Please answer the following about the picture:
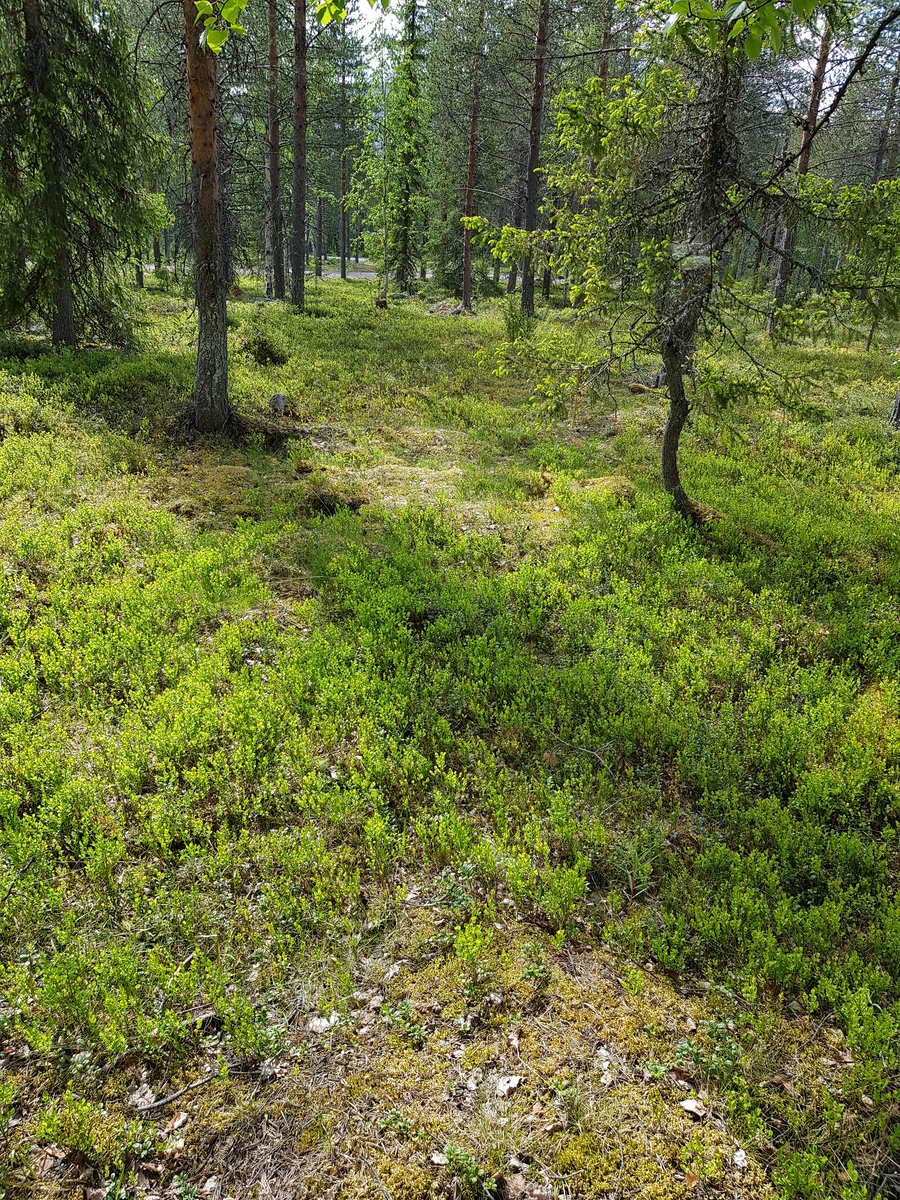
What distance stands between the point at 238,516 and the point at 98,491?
1917 millimetres

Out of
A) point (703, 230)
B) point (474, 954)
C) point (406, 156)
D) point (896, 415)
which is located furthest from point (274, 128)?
point (474, 954)

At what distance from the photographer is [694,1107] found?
3.10 m

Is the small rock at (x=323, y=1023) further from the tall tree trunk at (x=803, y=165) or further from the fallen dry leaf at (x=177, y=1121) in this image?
the tall tree trunk at (x=803, y=165)

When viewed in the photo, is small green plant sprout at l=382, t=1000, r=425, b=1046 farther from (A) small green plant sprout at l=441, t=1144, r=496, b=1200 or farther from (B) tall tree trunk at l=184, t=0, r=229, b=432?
(B) tall tree trunk at l=184, t=0, r=229, b=432

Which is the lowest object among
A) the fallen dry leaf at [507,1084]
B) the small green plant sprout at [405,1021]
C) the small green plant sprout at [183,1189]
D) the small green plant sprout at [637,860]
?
the small green plant sprout at [183,1189]

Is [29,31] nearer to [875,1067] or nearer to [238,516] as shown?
[238,516]

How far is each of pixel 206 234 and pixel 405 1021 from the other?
34.7ft

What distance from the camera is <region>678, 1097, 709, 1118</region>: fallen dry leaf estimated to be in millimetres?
3086

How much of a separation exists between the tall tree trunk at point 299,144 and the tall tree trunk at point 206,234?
11.1 meters

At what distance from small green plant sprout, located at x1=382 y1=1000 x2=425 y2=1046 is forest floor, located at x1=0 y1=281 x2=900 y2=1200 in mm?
21

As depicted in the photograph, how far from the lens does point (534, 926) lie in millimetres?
3988

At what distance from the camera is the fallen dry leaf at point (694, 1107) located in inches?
121

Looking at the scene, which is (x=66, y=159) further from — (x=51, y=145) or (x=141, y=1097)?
(x=141, y=1097)

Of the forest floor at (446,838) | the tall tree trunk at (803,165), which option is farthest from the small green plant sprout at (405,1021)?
the tall tree trunk at (803,165)
